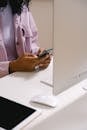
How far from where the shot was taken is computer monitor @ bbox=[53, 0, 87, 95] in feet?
2.32

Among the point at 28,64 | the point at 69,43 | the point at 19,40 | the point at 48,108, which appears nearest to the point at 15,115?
the point at 48,108

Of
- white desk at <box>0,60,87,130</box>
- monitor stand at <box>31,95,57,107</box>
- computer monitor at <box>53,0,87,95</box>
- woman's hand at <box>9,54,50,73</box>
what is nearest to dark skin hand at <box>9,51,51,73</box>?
woman's hand at <box>9,54,50,73</box>

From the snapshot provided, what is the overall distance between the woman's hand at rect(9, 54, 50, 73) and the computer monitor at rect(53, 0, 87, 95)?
1.45 feet

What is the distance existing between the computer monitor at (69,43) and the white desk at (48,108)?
0.28ft

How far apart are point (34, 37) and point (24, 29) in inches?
5.4

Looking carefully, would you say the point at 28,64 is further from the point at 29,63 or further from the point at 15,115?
the point at 15,115

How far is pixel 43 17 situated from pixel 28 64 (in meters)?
1.42

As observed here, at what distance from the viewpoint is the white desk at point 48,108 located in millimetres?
803

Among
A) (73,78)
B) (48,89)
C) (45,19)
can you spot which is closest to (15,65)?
(48,89)

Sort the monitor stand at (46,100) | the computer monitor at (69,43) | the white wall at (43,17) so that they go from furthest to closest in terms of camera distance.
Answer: the white wall at (43,17) < the monitor stand at (46,100) < the computer monitor at (69,43)

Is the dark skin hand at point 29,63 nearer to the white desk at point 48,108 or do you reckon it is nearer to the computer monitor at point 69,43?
the white desk at point 48,108

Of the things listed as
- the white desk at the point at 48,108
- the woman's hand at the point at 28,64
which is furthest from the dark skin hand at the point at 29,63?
the white desk at the point at 48,108

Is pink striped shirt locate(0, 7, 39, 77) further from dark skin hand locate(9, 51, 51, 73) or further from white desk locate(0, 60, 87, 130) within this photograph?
white desk locate(0, 60, 87, 130)

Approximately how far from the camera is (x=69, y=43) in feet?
2.48
